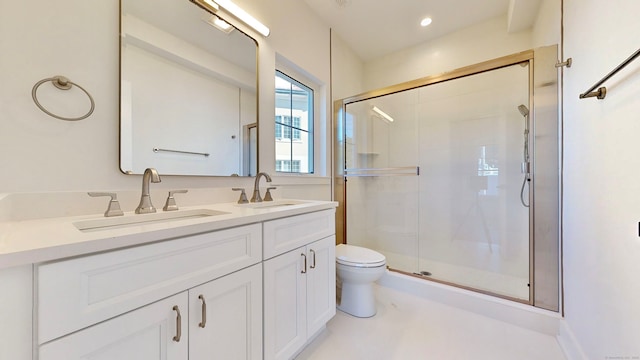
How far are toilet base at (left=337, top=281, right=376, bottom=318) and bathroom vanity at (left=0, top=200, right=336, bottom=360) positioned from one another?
1.66 feet

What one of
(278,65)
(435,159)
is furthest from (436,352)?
(278,65)

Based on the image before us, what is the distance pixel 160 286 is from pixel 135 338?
0.45 feet

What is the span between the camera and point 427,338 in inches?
56.8

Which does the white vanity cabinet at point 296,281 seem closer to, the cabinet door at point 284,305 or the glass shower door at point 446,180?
the cabinet door at point 284,305

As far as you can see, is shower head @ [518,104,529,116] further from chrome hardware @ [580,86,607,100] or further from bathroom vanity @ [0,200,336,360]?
bathroom vanity @ [0,200,336,360]

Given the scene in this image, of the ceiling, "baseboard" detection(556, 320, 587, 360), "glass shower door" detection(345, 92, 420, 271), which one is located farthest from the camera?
"glass shower door" detection(345, 92, 420, 271)

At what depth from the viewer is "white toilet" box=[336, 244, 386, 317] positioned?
163 cm

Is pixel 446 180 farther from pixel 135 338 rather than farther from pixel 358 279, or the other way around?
pixel 135 338

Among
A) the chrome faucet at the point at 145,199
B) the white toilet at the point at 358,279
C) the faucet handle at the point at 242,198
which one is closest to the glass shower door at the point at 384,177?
the white toilet at the point at 358,279

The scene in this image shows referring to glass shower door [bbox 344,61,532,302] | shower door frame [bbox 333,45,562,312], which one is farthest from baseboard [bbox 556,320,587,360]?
glass shower door [bbox 344,61,532,302]

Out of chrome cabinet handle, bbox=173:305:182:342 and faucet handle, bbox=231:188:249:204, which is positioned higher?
faucet handle, bbox=231:188:249:204

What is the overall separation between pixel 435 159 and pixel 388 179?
53 centimetres

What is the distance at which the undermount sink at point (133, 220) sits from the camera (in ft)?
2.81

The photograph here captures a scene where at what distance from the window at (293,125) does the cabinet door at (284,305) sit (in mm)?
866
